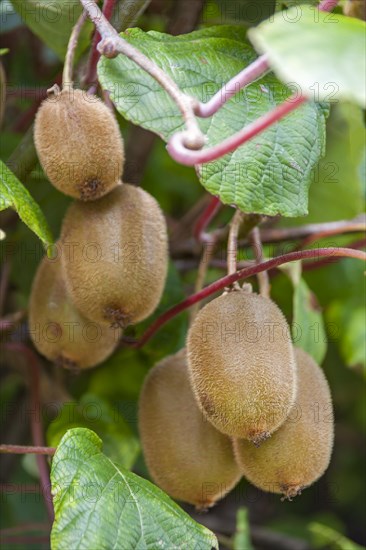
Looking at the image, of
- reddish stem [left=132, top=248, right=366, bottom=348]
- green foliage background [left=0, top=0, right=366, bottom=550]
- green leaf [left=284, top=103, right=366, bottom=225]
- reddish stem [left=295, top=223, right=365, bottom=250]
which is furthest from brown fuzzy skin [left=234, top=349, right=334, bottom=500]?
green leaf [left=284, top=103, right=366, bottom=225]

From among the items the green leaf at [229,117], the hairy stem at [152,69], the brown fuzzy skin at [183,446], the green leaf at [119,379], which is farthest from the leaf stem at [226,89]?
the green leaf at [119,379]

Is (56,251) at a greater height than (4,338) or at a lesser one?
greater

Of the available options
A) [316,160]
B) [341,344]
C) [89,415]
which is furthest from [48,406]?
[316,160]

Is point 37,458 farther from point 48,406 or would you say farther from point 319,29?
point 319,29

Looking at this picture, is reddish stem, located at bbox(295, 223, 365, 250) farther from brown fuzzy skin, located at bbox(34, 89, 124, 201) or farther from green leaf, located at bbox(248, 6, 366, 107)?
green leaf, located at bbox(248, 6, 366, 107)

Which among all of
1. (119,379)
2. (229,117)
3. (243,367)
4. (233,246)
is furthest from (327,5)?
(119,379)

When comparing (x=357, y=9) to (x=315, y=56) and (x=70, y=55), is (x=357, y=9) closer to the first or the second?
(x=70, y=55)

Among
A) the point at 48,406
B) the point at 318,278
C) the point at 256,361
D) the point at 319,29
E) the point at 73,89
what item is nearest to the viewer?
the point at 319,29

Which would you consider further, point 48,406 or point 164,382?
point 48,406
